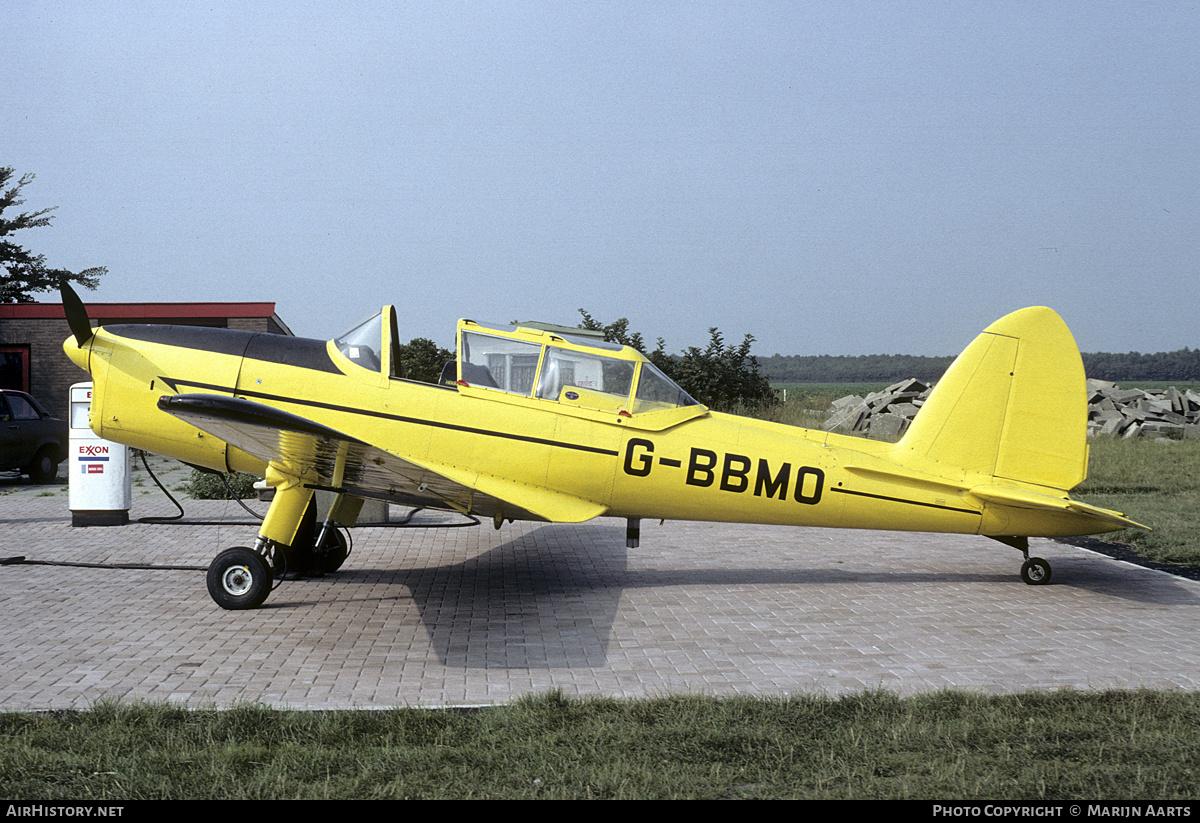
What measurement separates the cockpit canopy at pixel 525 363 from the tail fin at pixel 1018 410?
8.78 feet

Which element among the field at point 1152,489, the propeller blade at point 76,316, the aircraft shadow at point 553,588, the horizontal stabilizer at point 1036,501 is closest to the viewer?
the aircraft shadow at point 553,588

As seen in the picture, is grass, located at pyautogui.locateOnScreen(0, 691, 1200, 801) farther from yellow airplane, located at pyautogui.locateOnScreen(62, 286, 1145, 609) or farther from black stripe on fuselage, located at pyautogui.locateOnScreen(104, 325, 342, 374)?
black stripe on fuselage, located at pyautogui.locateOnScreen(104, 325, 342, 374)

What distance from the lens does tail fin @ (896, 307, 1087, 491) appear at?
24.7 ft

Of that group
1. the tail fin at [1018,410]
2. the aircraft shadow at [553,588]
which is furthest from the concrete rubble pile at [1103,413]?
the tail fin at [1018,410]

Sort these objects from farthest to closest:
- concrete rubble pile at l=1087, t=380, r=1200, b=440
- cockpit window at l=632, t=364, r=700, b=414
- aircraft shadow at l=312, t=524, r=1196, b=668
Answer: concrete rubble pile at l=1087, t=380, r=1200, b=440 → cockpit window at l=632, t=364, r=700, b=414 → aircraft shadow at l=312, t=524, r=1196, b=668

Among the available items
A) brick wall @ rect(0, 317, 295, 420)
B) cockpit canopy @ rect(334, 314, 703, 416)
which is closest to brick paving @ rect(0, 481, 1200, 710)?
cockpit canopy @ rect(334, 314, 703, 416)

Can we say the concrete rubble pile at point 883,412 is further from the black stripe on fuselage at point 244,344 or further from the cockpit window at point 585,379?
the black stripe on fuselage at point 244,344

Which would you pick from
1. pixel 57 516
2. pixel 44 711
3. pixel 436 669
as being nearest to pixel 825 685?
pixel 436 669

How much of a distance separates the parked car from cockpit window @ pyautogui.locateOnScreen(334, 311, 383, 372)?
38.8 feet

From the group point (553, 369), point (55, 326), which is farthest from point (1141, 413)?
point (55, 326)

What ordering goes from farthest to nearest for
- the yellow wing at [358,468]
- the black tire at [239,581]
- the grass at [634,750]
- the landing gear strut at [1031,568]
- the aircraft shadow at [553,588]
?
the landing gear strut at [1031,568]
the black tire at [239,581]
the aircraft shadow at [553,588]
the yellow wing at [358,468]
the grass at [634,750]

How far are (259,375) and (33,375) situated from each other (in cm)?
2298

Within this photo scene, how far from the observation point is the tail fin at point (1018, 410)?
753cm

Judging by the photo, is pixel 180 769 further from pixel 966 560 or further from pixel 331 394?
pixel 966 560
